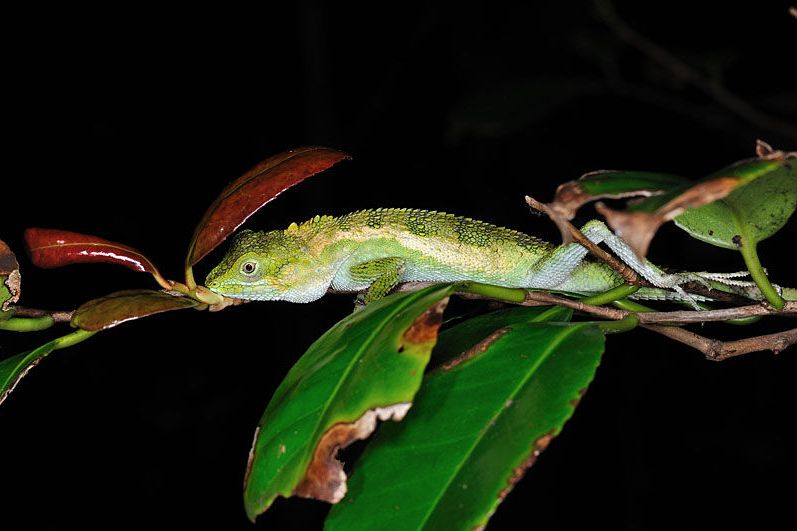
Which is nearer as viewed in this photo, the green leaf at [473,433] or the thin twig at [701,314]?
the green leaf at [473,433]

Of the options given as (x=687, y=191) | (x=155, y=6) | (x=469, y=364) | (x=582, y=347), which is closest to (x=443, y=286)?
(x=469, y=364)

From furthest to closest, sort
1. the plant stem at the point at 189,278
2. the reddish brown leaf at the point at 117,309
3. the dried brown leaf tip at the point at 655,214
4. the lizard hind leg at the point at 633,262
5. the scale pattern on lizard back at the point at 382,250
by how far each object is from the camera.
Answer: the scale pattern on lizard back at the point at 382,250 → the lizard hind leg at the point at 633,262 → the plant stem at the point at 189,278 → the reddish brown leaf at the point at 117,309 → the dried brown leaf tip at the point at 655,214

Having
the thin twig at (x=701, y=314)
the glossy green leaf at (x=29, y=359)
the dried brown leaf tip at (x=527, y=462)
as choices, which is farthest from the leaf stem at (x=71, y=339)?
the thin twig at (x=701, y=314)

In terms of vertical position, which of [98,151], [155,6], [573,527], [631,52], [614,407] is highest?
[155,6]

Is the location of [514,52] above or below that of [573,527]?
above

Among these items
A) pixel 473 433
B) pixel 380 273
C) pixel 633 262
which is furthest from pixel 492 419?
pixel 633 262

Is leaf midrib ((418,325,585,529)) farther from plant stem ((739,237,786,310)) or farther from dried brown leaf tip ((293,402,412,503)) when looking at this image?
plant stem ((739,237,786,310))

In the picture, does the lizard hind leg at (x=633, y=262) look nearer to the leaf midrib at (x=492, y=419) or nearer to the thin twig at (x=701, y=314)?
the thin twig at (x=701, y=314)

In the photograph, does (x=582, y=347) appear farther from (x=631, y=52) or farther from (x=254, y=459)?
(x=631, y=52)
